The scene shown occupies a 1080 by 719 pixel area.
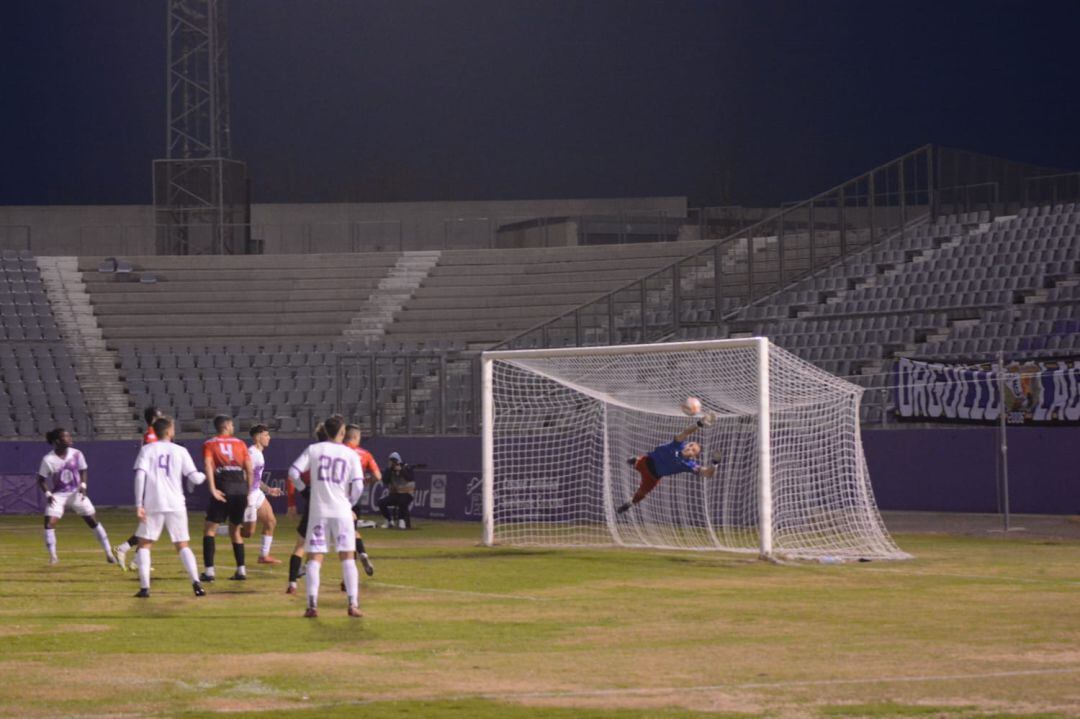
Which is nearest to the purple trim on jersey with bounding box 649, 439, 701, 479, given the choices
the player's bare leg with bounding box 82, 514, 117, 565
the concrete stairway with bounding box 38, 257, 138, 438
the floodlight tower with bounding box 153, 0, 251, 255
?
the player's bare leg with bounding box 82, 514, 117, 565

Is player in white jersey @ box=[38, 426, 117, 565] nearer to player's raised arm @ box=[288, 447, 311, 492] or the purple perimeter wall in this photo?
player's raised arm @ box=[288, 447, 311, 492]

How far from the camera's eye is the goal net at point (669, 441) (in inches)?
862

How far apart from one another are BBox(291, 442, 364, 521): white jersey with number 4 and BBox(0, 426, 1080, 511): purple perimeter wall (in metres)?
16.5

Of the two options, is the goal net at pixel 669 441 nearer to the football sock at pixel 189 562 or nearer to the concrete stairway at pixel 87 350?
the football sock at pixel 189 562

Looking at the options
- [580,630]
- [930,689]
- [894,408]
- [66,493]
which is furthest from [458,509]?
[930,689]

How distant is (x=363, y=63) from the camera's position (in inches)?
1929

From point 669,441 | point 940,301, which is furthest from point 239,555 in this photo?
point 940,301

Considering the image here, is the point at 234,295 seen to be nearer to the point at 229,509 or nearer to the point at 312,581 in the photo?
the point at 229,509

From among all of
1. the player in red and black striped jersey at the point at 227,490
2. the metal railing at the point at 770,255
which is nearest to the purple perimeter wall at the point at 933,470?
the metal railing at the point at 770,255

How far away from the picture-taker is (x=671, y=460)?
2234 centimetres

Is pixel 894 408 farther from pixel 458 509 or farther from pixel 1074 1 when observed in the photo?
pixel 1074 1

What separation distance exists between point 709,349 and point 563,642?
10.0 m

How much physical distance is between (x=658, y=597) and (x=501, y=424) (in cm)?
1368

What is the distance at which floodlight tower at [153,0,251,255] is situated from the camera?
4347cm
